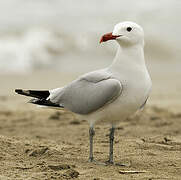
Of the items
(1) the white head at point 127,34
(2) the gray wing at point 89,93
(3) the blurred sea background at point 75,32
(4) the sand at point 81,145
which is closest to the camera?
(4) the sand at point 81,145

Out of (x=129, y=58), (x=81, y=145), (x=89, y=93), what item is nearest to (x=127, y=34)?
(x=129, y=58)

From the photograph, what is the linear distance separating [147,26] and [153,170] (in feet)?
48.3

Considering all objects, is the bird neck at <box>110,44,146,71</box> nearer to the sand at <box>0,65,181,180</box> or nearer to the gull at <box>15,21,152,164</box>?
the gull at <box>15,21,152,164</box>

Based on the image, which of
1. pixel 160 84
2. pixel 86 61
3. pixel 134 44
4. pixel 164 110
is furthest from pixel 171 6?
pixel 134 44

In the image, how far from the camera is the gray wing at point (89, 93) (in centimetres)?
459

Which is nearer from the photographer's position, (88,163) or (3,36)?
(88,163)

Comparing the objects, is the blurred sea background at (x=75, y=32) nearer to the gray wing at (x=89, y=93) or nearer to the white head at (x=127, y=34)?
the gray wing at (x=89, y=93)

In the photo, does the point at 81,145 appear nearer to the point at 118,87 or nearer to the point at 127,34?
the point at 118,87

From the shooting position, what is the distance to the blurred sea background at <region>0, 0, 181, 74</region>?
50.8 feet

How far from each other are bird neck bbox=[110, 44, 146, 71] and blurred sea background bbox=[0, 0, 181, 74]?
9523 mm

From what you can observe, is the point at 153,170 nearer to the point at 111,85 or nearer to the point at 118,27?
the point at 111,85

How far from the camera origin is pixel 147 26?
19.0m

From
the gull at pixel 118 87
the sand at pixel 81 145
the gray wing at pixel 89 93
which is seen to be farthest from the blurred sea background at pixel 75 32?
the gull at pixel 118 87

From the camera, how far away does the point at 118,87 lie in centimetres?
455
